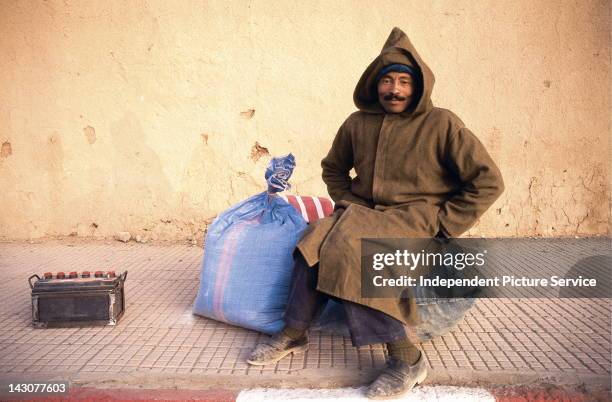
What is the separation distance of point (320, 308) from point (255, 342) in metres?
0.51

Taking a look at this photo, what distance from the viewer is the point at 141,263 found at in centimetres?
441

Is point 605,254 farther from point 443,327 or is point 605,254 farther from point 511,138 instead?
point 443,327

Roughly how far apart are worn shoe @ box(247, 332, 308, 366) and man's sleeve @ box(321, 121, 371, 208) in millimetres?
855

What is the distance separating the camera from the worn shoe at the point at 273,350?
2447 mm

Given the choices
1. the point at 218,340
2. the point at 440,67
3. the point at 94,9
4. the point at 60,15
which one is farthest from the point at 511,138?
the point at 60,15

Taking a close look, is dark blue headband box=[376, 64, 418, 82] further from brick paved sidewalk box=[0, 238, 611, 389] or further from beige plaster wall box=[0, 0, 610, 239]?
beige plaster wall box=[0, 0, 610, 239]

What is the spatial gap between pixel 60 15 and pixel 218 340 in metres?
3.96

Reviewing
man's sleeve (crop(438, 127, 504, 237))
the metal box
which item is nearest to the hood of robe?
man's sleeve (crop(438, 127, 504, 237))

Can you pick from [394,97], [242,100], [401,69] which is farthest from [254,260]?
[242,100]

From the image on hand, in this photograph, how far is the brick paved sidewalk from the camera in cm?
234

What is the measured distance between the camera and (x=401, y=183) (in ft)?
8.54

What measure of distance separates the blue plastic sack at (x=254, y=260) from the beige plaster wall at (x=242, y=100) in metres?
2.09

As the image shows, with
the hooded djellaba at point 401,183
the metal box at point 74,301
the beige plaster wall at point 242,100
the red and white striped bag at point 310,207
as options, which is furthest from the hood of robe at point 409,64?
the beige plaster wall at point 242,100

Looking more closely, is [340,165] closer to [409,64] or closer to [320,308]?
[409,64]
